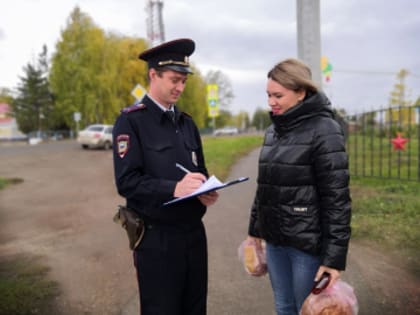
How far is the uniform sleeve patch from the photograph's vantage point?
187 centimetres

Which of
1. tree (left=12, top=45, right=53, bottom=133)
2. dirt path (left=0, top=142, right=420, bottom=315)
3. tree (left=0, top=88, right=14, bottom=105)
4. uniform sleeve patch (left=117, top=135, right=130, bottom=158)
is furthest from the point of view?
tree (left=0, top=88, right=14, bottom=105)

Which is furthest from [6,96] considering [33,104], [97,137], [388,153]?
[388,153]

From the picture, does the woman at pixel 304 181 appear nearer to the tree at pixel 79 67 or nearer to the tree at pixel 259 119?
the tree at pixel 79 67

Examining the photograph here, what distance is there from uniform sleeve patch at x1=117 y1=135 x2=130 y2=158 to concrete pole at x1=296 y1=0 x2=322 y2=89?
346 cm

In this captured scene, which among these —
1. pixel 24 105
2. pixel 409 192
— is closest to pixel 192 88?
pixel 24 105

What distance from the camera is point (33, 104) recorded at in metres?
49.0

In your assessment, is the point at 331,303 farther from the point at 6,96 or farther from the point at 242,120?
the point at 242,120

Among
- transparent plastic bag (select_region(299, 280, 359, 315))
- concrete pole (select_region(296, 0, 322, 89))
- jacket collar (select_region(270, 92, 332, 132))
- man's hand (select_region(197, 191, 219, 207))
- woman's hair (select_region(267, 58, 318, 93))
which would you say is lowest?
transparent plastic bag (select_region(299, 280, 359, 315))

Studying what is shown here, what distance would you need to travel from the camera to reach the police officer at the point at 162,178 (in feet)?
6.16

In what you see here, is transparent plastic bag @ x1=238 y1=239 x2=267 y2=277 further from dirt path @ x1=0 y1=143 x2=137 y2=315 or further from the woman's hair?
dirt path @ x1=0 y1=143 x2=137 y2=315

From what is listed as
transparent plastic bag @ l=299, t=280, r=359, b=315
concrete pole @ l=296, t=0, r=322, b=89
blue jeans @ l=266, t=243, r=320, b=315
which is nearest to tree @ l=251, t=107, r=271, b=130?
concrete pole @ l=296, t=0, r=322, b=89

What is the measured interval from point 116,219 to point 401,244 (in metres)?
3.58

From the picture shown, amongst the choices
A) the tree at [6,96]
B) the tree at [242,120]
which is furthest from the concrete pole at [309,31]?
the tree at [242,120]

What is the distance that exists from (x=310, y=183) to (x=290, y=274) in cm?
64
